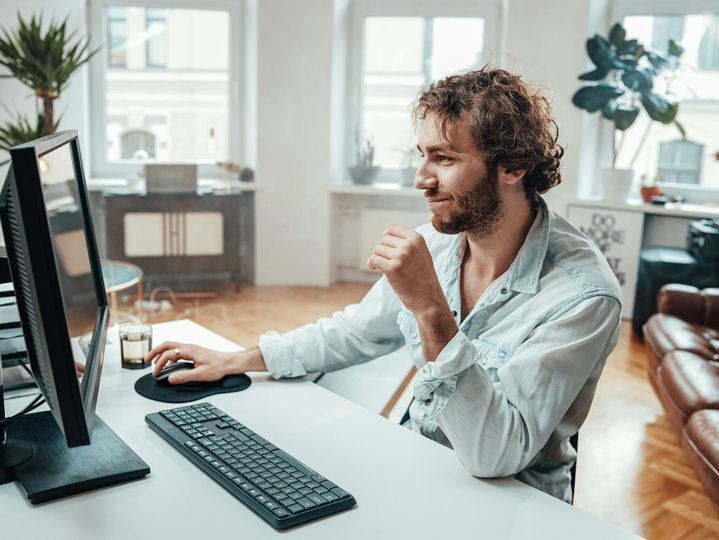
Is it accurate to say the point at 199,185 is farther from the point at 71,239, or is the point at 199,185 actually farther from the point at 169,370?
the point at 71,239

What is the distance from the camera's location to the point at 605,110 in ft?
16.2

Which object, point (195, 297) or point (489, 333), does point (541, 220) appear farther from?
point (195, 297)

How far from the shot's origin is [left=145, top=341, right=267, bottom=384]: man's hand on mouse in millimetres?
1552

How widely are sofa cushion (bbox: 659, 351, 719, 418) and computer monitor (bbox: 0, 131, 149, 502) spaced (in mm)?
1961

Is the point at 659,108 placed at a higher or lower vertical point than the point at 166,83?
lower

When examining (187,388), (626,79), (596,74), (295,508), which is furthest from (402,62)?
(295,508)

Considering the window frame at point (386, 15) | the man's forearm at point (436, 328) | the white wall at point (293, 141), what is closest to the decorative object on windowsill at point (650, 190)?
the window frame at point (386, 15)

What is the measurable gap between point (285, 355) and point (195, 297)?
3903 mm

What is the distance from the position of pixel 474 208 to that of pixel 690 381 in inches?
64.9

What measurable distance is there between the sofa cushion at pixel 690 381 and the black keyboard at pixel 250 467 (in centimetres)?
182

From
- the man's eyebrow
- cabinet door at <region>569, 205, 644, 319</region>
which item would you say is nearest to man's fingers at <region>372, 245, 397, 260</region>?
the man's eyebrow

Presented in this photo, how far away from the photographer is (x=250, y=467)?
3.76 ft

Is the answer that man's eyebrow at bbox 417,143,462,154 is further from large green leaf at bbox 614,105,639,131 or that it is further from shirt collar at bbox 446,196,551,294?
large green leaf at bbox 614,105,639,131

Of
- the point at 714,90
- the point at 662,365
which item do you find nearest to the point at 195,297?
the point at 662,365
